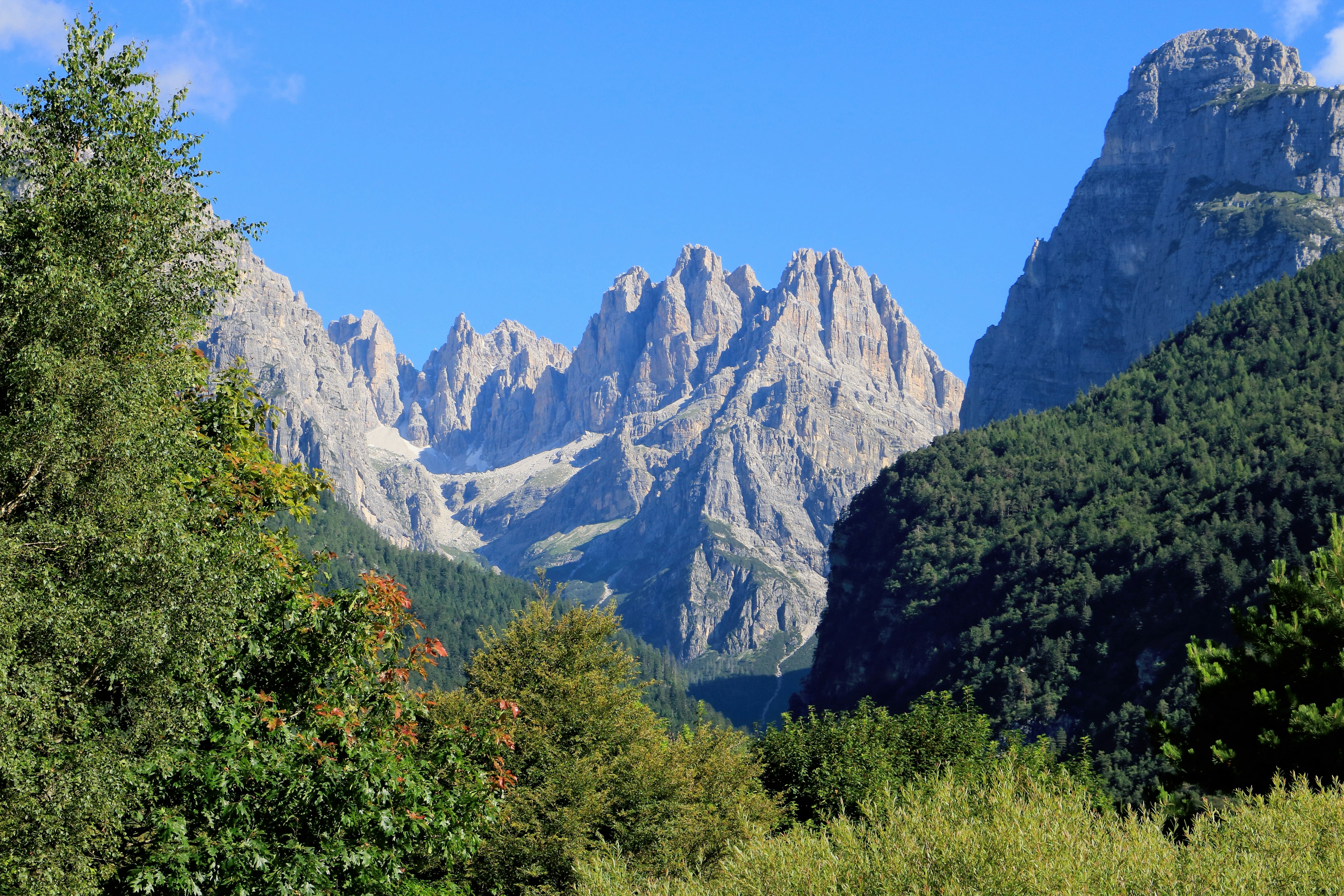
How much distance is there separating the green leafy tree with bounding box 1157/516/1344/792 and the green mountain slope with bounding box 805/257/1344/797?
6842 centimetres

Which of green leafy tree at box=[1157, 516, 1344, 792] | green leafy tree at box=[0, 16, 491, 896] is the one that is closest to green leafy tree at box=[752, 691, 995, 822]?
green leafy tree at box=[1157, 516, 1344, 792]

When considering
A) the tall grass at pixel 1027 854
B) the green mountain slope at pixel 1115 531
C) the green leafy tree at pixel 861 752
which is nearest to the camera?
the tall grass at pixel 1027 854

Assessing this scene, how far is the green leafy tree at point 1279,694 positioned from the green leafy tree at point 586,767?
13.0 m

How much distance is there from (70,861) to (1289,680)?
97.8 ft

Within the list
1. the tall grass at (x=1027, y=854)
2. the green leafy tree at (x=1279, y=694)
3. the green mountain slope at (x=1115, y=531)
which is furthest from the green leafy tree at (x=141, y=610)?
the green mountain slope at (x=1115, y=531)

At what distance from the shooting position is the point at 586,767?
28.2m

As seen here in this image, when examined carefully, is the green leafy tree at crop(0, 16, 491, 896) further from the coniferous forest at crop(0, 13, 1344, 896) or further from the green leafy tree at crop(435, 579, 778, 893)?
the green leafy tree at crop(435, 579, 778, 893)

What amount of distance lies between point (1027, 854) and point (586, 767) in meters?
17.9

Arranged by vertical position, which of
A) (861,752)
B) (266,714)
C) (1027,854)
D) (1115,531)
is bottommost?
(1027,854)

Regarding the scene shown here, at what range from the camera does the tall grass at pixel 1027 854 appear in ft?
38.7

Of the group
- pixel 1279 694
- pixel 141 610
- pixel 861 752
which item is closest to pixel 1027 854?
pixel 141 610

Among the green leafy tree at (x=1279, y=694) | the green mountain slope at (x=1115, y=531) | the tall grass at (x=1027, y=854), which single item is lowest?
the tall grass at (x=1027, y=854)

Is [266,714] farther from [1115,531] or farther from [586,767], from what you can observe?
[1115,531]

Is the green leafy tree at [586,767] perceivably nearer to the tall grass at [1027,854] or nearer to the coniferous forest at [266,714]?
the coniferous forest at [266,714]
